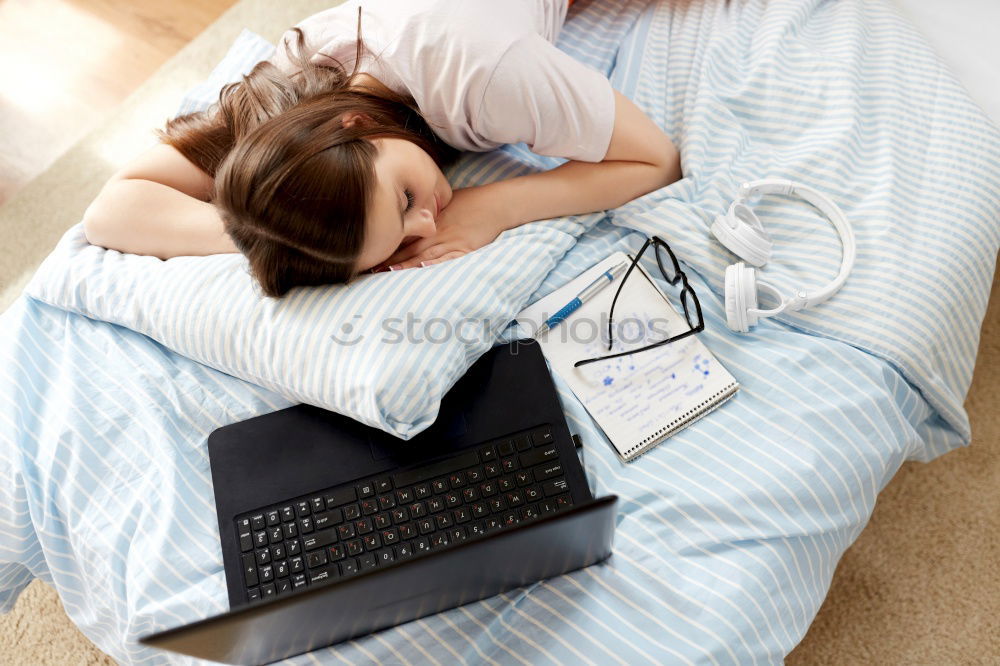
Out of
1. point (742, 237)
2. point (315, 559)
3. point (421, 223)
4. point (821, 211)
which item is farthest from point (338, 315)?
point (821, 211)

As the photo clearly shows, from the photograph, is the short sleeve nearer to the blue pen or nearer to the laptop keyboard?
the blue pen

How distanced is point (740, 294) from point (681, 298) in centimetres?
7

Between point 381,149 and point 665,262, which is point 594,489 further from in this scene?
point 381,149

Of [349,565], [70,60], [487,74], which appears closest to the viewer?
[349,565]

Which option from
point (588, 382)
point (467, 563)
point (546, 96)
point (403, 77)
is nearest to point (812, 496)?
point (588, 382)

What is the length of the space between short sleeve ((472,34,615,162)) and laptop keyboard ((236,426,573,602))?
382 millimetres

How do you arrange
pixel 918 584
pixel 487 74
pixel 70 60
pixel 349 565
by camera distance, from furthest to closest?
1. pixel 70 60
2. pixel 918 584
3. pixel 487 74
4. pixel 349 565

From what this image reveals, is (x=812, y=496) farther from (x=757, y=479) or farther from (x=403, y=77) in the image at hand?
(x=403, y=77)

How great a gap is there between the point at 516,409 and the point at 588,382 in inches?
3.8

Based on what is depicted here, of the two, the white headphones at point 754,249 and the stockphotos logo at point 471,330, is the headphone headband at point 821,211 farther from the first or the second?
the stockphotos logo at point 471,330

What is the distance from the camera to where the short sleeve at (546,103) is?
869 mm

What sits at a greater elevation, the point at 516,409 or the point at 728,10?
the point at 728,10

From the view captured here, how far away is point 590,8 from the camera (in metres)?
1.15

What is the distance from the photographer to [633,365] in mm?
859
